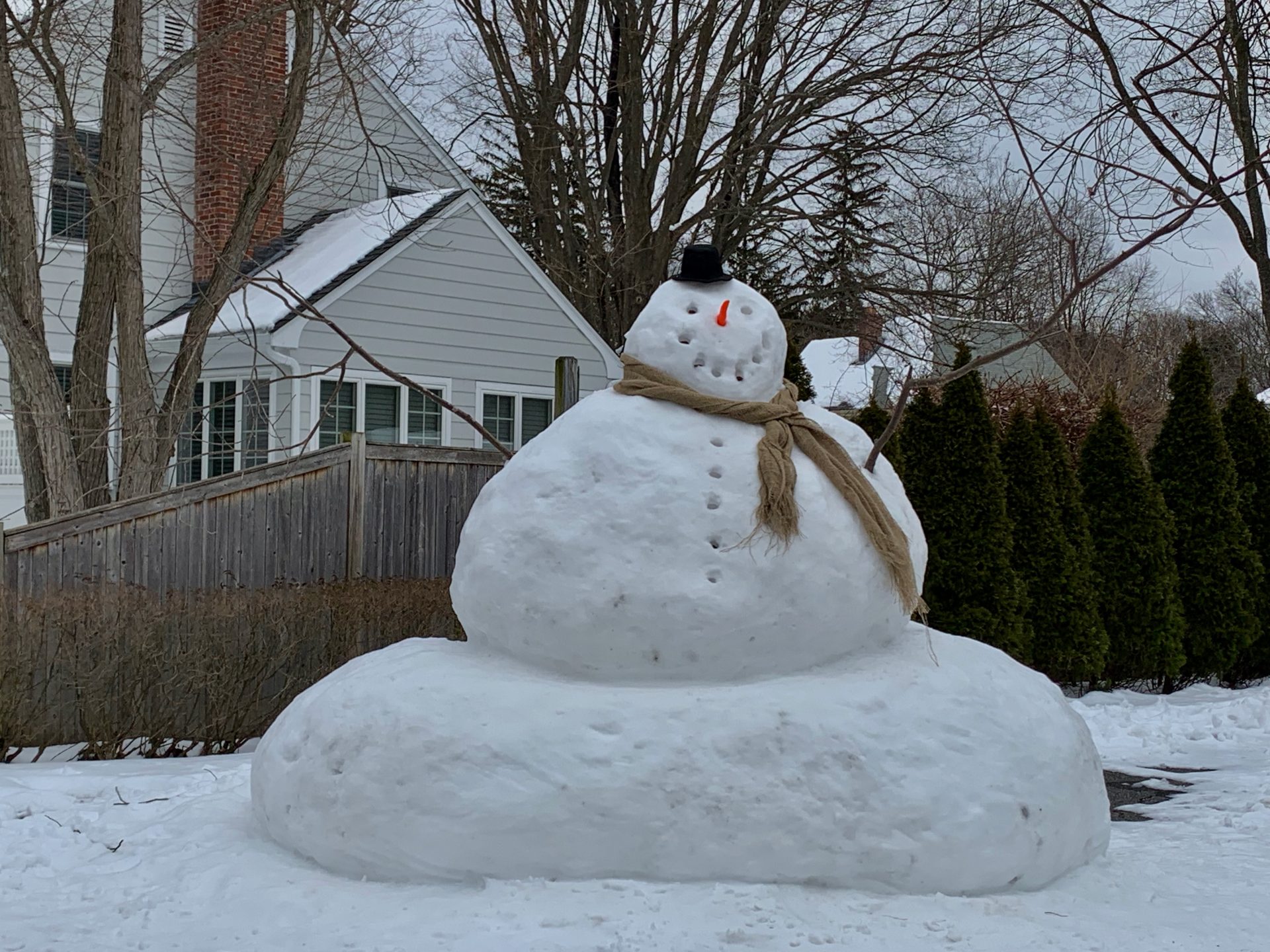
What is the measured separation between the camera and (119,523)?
7879 mm

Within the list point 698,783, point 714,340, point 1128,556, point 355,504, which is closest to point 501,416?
point 355,504

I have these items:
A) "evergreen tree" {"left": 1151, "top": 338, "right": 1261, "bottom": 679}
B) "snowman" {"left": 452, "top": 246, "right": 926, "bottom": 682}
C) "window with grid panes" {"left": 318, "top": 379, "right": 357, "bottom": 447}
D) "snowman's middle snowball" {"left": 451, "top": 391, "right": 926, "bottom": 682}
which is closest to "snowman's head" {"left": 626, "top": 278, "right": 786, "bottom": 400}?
"snowman" {"left": 452, "top": 246, "right": 926, "bottom": 682}

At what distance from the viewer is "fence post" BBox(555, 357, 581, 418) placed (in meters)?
8.23

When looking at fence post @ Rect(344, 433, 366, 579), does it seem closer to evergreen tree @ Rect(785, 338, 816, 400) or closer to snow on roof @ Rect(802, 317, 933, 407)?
evergreen tree @ Rect(785, 338, 816, 400)

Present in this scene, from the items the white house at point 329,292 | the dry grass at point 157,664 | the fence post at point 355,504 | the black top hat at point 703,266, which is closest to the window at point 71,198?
the white house at point 329,292

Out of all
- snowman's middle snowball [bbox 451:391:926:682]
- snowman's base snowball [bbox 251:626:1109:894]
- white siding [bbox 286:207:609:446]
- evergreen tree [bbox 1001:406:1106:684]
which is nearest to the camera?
snowman's base snowball [bbox 251:626:1109:894]

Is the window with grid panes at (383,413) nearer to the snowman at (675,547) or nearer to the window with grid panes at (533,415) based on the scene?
the window with grid panes at (533,415)

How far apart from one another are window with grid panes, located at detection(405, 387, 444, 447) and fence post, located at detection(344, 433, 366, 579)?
162 inches

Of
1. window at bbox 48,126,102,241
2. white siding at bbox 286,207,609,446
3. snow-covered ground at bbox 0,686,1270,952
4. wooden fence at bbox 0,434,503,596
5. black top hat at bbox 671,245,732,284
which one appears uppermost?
window at bbox 48,126,102,241

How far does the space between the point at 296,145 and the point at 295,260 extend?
156 inches

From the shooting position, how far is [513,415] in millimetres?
14680

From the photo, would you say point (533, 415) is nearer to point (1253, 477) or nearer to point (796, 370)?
point (796, 370)

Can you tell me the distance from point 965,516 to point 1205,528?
2828 mm

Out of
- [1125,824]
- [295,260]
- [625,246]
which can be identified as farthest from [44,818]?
[625,246]
